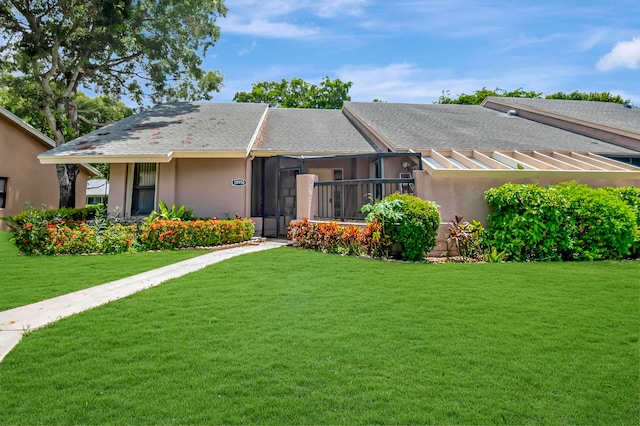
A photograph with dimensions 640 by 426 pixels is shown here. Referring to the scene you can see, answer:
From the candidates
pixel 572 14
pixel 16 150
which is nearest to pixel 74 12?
pixel 16 150

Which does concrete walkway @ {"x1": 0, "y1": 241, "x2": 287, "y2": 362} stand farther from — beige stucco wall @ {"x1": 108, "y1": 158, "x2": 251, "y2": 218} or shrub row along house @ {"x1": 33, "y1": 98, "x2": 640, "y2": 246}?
beige stucco wall @ {"x1": 108, "y1": 158, "x2": 251, "y2": 218}

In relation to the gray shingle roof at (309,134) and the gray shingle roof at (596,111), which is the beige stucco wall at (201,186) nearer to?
the gray shingle roof at (309,134)

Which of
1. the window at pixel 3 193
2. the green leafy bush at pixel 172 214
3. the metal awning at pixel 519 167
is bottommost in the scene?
the green leafy bush at pixel 172 214

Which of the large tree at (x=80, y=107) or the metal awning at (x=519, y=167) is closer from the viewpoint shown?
the metal awning at (x=519, y=167)

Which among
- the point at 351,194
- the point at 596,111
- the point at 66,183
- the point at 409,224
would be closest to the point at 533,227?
the point at 409,224

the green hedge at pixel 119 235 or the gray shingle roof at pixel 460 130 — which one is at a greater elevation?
the gray shingle roof at pixel 460 130

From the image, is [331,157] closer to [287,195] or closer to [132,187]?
[287,195]

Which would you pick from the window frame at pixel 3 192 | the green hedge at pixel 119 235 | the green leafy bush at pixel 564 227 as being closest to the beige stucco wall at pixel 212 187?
the green hedge at pixel 119 235

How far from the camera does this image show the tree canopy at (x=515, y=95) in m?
34.1

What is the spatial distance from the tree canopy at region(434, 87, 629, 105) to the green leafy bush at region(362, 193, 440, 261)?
A: 29346mm

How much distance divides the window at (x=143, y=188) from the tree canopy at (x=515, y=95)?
29.9m

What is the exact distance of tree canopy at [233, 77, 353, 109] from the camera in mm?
34938

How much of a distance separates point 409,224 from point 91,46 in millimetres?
18794

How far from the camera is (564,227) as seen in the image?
8.96 m
